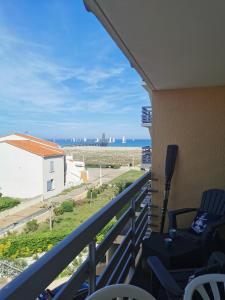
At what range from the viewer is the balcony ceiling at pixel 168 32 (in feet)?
4.64

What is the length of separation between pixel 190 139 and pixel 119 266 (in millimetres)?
2052

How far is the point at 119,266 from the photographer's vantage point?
6.26 ft

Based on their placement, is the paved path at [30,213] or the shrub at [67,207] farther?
the shrub at [67,207]

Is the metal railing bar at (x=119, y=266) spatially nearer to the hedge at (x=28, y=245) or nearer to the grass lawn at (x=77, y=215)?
the hedge at (x=28, y=245)

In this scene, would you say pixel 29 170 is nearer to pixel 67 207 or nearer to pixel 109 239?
pixel 67 207

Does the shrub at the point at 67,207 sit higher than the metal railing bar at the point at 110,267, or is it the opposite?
the metal railing bar at the point at 110,267

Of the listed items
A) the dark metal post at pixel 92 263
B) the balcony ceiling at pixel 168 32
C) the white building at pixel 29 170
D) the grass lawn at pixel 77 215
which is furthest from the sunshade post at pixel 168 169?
the white building at pixel 29 170

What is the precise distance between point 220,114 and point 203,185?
34.3 inches

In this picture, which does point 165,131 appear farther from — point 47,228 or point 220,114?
point 47,228

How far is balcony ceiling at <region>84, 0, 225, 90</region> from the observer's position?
142cm

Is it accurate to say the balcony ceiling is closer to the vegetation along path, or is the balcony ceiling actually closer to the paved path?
the vegetation along path

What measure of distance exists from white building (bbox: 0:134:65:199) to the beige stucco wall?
754 inches

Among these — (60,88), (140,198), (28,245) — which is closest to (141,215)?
(140,198)

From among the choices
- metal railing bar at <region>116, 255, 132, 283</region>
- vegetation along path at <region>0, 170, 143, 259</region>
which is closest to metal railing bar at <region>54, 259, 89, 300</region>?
metal railing bar at <region>116, 255, 132, 283</region>
